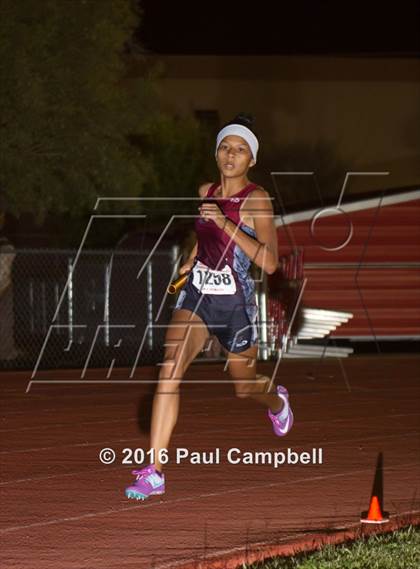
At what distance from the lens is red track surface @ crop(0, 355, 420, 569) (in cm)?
745

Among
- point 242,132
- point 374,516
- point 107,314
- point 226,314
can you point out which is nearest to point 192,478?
point 226,314

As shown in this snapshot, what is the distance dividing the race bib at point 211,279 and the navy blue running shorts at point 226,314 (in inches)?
1.7

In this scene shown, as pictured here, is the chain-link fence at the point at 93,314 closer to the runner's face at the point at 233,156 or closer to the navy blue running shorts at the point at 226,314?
the navy blue running shorts at the point at 226,314

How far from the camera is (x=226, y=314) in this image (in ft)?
30.1

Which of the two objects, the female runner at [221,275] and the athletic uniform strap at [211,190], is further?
the athletic uniform strap at [211,190]

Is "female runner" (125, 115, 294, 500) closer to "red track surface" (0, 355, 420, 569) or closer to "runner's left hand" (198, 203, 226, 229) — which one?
"runner's left hand" (198, 203, 226, 229)

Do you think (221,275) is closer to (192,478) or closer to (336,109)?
(192,478)

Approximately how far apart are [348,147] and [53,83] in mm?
20573

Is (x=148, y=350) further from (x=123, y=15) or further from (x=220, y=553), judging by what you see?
(x=220, y=553)

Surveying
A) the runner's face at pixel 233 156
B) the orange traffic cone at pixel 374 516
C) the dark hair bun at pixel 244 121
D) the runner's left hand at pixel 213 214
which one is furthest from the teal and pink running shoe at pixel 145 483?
the dark hair bun at pixel 244 121

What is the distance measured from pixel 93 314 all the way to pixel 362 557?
927 inches

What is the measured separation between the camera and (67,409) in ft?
50.3

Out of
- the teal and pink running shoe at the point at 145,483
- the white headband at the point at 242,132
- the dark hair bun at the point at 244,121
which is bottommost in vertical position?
the teal and pink running shoe at the point at 145,483

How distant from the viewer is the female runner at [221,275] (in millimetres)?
8656
